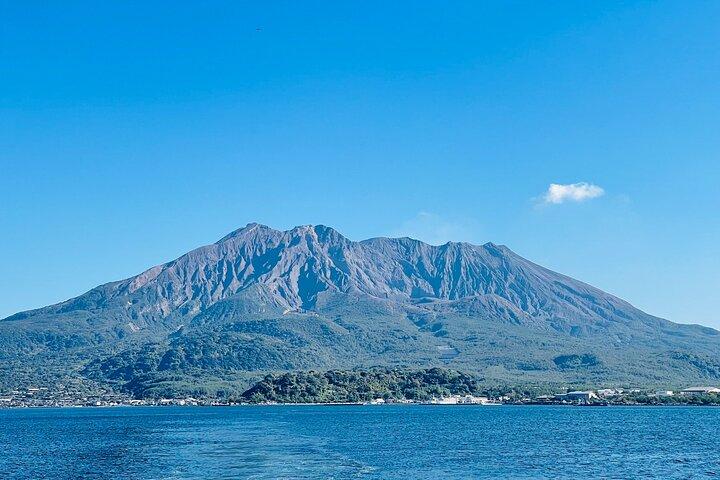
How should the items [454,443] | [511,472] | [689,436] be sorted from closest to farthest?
1. [511,472]
2. [454,443]
3. [689,436]

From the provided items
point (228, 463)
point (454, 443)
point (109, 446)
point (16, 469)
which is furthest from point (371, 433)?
point (16, 469)

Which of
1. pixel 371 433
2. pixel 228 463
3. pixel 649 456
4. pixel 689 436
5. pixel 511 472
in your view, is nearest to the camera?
pixel 511 472

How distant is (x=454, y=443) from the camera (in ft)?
400

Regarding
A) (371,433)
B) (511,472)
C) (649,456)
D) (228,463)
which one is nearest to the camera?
(511,472)

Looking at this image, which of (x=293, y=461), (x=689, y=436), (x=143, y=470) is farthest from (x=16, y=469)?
(x=689, y=436)

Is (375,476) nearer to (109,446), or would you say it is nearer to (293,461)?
(293,461)

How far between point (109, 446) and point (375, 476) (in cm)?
5669

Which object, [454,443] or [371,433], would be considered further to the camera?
[371,433]

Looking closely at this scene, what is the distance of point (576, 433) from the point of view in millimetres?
141375

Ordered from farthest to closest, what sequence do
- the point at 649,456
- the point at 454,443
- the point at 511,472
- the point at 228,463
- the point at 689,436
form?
the point at 689,436 < the point at 454,443 < the point at 649,456 < the point at 228,463 < the point at 511,472

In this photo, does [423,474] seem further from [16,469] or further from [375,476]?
[16,469]

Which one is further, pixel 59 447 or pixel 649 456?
pixel 59 447

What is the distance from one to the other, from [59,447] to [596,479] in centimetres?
8141

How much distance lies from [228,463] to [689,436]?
7940cm
